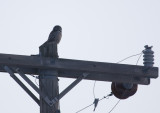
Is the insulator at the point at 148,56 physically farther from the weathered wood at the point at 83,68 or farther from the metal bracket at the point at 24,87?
the metal bracket at the point at 24,87

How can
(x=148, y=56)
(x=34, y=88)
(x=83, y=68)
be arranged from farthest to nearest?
(x=148, y=56)
(x=83, y=68)
(x=34, y=88)

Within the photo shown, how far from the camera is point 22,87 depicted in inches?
395

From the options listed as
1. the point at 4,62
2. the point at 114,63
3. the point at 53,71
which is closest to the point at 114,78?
the point at 114,63

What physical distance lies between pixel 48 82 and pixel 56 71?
283 millimetres

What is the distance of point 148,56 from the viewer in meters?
10.7

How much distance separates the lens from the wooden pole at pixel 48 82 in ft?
32.6

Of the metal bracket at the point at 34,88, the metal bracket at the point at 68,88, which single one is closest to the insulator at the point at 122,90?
the metal bracket at the point at 68,88

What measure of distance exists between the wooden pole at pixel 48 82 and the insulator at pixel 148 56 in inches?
60.7

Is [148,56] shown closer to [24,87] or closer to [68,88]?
[68,88]

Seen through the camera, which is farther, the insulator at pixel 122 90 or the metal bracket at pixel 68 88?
the insulator at pixel 122 90

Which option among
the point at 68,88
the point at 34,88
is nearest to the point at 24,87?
the point at 34,88

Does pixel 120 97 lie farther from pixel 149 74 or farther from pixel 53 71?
pixel 53 71

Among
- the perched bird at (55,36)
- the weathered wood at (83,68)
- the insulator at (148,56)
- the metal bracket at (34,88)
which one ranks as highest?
the perched bird at (55,36)

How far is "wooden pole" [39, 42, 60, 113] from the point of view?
992 cm
